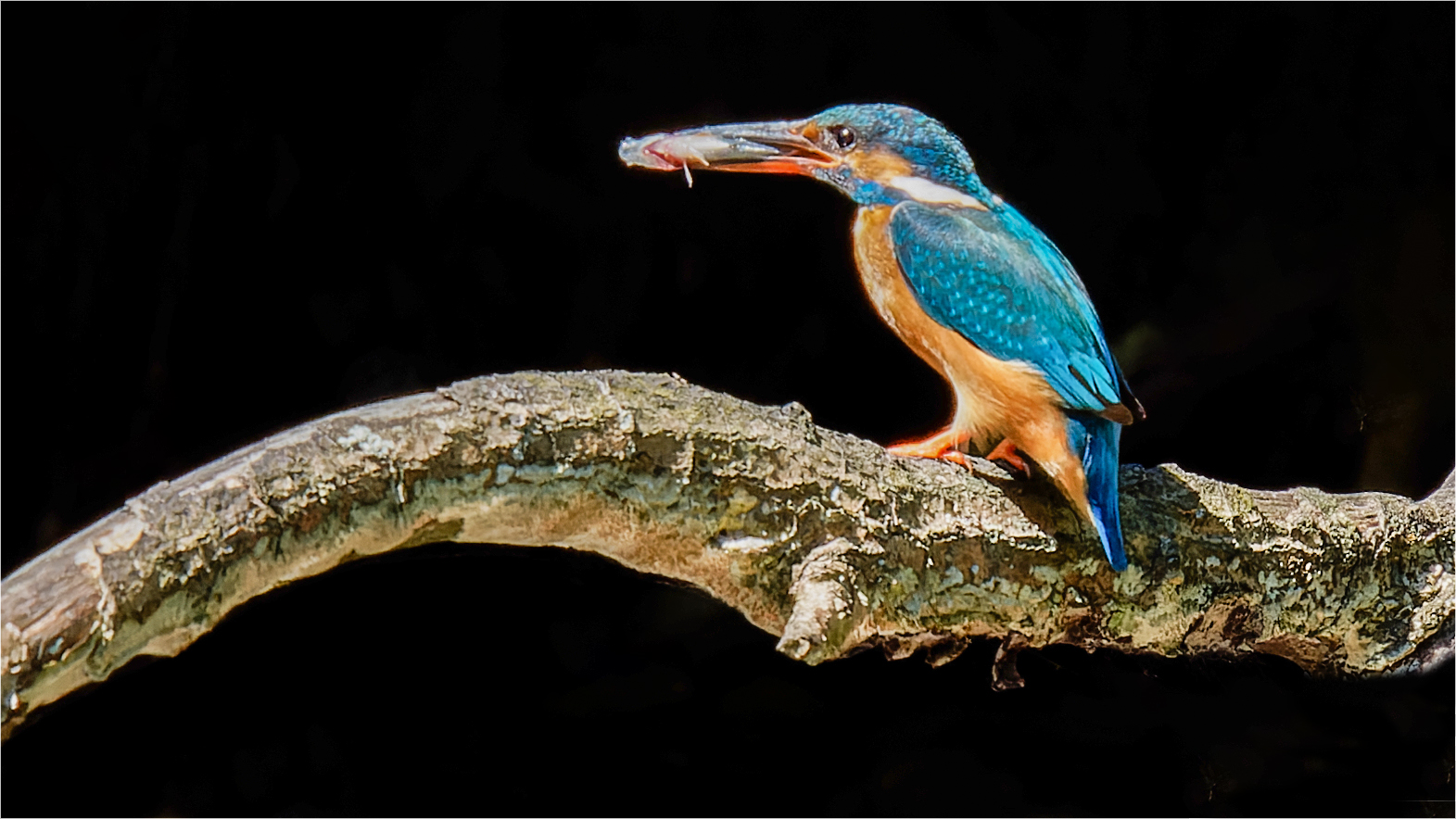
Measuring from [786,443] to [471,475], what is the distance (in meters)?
0.29

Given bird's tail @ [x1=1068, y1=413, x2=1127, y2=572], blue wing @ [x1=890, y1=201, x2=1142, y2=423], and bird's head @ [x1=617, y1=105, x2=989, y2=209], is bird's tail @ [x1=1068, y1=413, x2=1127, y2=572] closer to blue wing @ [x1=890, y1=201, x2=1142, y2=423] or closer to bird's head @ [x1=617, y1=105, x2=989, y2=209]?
blue wing @ [x1=890, y1=201, x2=1142, y2=423]

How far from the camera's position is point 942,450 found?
130cm

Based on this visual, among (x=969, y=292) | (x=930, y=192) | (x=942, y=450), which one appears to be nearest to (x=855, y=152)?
(x=930, y=192)

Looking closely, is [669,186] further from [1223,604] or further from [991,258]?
[1223,604]

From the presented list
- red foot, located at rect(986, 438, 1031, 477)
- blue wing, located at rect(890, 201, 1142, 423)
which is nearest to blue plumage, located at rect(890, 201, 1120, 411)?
blue wing, located at rect(890, 201, 1142, 423)

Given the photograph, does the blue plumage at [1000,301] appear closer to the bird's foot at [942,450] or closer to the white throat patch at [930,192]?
the white throat patch at [930,192]

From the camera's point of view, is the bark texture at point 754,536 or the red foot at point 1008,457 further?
the red foot at point 1008,457

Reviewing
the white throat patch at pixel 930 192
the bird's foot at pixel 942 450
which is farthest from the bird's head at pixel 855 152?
the bird's foot at pixel 942 450

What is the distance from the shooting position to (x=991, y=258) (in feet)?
3.99

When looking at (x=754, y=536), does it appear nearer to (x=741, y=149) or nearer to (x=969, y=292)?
(x=969, y=292)

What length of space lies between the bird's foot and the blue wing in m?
0.13

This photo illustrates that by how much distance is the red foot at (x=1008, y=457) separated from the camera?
1.28 m

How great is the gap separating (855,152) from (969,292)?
0.20m

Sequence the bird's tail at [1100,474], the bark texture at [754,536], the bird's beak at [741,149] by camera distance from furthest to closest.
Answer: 1. the bird's beak at [741,149]
2. the bird's tail at [1100,474]
3. the bark texture at [754,536]
